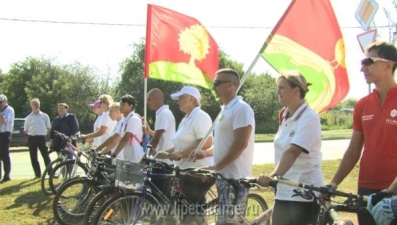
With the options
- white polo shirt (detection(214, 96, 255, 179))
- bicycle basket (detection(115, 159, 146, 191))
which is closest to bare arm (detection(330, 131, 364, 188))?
white polo shirt (detection(214, 96, 255, 179))

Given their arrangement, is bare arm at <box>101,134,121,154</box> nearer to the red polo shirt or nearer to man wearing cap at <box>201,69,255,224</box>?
man wearing cap at <box>201,69,255,224</box>

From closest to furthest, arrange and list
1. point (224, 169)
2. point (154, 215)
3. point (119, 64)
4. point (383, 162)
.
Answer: point (383, 162)
point (224, 169)
point (154, 215)
point (119, 64)

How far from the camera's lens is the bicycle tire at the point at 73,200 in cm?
637

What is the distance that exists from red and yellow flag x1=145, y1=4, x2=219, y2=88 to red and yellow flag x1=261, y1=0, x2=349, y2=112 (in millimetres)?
1860

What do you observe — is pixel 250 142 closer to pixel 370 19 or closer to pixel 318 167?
pixel 318 167

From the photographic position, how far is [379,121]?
3014mm

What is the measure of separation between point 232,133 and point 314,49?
1568 mm

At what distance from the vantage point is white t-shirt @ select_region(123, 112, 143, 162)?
6344 mm

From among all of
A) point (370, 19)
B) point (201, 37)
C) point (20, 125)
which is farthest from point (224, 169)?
point (20, 125)

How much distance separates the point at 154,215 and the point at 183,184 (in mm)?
587

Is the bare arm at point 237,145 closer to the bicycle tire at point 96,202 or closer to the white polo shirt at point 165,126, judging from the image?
the bicycle tire at point 96,202

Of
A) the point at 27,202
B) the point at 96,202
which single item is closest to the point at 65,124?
the point at 27,202

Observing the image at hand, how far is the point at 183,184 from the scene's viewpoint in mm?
4559

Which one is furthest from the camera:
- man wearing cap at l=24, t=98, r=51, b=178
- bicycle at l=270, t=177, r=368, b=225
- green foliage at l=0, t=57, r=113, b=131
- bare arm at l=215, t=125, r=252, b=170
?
green foliage at l=0, t=57, r=113, b=131
